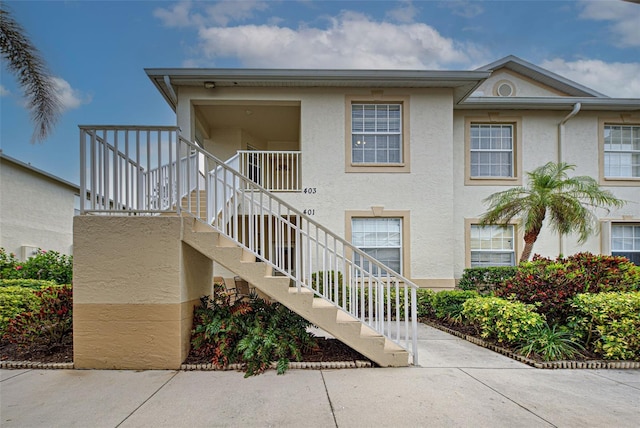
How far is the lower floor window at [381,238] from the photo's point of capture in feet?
29.1

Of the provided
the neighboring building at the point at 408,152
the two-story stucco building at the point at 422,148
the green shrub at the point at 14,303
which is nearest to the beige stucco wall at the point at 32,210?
the neighboring building at the point at 408,152

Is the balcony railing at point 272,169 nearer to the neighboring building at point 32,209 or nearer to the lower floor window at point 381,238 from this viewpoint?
the lower floor window at point 381,238

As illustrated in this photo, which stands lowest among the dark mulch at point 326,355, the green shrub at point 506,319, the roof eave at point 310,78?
the dark mulch at point 326,355

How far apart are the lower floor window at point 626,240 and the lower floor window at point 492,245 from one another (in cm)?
308

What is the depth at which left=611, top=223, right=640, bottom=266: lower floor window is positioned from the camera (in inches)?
379

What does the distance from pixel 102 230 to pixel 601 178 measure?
40.7ft

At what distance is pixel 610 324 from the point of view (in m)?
4.81

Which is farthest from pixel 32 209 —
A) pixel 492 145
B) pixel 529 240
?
pixel 529 240

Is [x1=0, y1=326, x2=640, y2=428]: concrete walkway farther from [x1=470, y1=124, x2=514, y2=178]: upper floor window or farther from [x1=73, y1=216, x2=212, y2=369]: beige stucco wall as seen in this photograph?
[x1=470, y1=124, x2=514, y2=178]: upper floor window

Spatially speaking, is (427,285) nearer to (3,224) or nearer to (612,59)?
(612,59)

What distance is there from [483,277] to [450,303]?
6.32ft

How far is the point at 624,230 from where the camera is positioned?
970cm

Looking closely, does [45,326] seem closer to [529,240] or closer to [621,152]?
[529,240]

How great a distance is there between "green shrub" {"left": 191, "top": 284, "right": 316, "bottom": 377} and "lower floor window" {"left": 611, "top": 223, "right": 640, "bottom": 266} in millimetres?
9961
